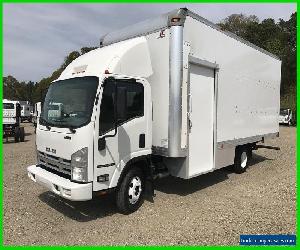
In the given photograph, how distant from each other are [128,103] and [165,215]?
7.78ft

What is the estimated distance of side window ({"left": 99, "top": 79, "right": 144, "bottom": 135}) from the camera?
17.6ft

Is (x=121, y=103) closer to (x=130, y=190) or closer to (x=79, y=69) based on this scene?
(x=79, y=69)

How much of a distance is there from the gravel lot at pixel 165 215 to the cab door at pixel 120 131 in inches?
35.3

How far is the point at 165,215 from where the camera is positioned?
6.03m

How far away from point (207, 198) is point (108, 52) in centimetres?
402

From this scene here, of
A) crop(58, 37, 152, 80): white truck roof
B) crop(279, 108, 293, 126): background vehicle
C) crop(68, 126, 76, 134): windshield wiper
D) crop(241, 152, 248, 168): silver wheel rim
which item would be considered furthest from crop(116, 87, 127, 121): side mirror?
crop(279, 108, 293, 126): background vehicle

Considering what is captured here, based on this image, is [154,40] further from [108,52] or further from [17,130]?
[17,130]

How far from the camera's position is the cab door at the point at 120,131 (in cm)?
535

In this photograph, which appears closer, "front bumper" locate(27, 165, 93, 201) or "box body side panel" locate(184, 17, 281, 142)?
"front bumper" locate(27, 165, 93, 201)

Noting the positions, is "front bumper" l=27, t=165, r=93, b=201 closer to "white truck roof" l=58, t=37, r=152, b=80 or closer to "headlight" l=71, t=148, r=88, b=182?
"headlight" l=71, t=148, r=88, b=182

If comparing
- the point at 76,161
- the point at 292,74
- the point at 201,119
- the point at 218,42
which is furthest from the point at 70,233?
the point at 292,74

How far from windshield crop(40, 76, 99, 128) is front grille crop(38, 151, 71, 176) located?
0.64m

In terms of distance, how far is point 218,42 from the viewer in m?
7.41

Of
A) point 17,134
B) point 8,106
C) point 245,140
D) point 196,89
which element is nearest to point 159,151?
point 196,89
